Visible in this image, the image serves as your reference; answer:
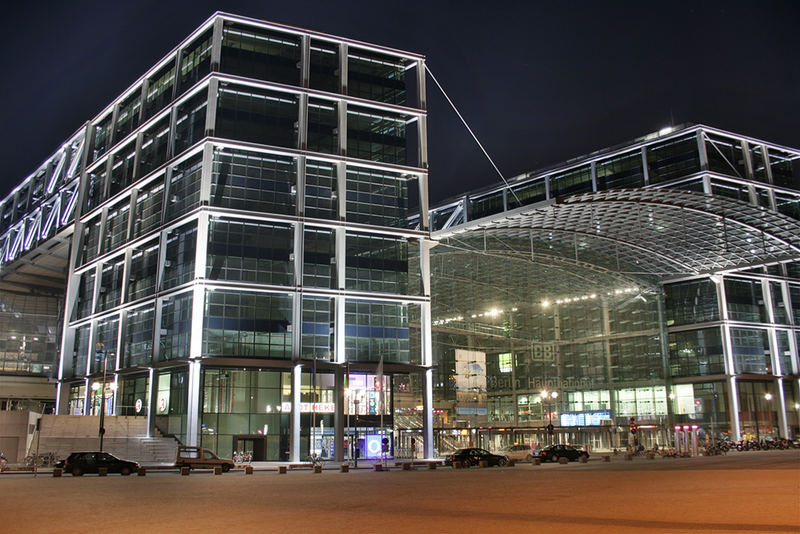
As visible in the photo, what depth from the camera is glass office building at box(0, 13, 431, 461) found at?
2264 inches

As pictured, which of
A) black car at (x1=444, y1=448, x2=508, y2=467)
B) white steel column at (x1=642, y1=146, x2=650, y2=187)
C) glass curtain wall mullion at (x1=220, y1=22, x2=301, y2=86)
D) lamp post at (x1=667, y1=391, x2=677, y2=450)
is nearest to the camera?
black car at (x1=444, y1=448, x2=508, y2=467)

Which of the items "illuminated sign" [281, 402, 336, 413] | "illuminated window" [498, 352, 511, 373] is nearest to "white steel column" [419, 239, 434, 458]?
"illuminated sign" [281, 402, 336, 413]

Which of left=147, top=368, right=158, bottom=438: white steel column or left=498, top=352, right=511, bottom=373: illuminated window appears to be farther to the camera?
left=498, top=352, right=511, bottom=373: illuminated window

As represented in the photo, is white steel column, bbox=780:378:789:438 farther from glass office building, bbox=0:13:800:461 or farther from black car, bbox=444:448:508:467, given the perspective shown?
black car, bbox=444:448:508:467

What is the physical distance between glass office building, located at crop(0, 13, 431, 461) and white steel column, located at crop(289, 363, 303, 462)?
176 mm

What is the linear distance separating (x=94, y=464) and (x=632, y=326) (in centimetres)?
7048

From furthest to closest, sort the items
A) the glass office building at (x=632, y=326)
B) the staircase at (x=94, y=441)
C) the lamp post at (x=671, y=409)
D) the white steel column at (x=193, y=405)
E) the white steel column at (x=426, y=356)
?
the lamp post at (x=671, y=409)
the glass office building at (x=632, y=326)
the white steel column at (x=426, y=356)
the white steel column at (x=193, y=405)
the staircase at (x=94, y=441)

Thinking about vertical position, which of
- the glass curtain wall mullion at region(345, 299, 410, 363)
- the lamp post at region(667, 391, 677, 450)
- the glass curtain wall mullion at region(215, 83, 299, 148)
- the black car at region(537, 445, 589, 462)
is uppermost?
the glass curtain wall mullion at region(215, 83, 299, 148)

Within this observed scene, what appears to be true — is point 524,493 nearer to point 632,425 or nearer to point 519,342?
point 632,425

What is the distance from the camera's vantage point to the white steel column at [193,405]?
54.7m

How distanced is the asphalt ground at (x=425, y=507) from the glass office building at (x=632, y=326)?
54.1 m

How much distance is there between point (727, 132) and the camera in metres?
93.8

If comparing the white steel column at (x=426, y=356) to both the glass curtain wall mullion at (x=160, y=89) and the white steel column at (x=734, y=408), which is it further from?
the white steel column at (x=734, y=408)

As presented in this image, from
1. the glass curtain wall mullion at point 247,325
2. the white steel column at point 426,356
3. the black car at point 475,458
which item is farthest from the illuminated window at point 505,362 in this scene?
the black car at point 475,458
